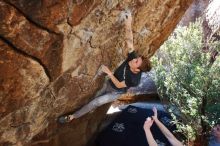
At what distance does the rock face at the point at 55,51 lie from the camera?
484 cm

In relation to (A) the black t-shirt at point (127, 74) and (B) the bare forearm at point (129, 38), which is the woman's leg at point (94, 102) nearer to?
(A) the black t-shirt at point (127, 74)

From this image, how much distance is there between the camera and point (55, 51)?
527 cm

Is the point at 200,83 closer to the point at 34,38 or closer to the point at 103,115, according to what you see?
the point at 103,115

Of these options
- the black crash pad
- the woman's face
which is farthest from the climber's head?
the black crash pad

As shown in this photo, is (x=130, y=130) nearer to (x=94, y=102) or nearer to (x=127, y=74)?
(x=94, y=102)

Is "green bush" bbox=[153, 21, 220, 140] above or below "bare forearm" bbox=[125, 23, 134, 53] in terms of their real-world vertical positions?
below

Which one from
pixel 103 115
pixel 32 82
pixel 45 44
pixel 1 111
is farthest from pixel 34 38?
pixel 103 115

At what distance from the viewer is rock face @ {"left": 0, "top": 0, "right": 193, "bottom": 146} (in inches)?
190

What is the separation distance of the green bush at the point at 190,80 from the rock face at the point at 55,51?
165cm

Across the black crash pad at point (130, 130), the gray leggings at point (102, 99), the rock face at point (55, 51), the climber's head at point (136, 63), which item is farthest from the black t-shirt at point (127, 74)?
the black crash pad at point (130, 130)

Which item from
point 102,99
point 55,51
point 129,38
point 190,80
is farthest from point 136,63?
point 190,80

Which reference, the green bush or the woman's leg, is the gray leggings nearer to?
the woman's leg

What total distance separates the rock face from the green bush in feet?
5.40

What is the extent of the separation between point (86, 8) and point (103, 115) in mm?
4168
